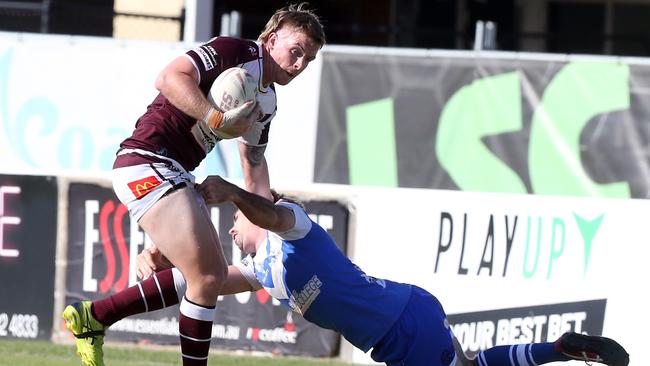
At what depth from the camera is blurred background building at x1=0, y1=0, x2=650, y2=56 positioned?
14898mm

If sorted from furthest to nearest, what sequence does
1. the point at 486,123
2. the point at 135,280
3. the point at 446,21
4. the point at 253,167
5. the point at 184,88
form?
the point at 446,21 < the point at 486,123 < the point at 135,280 < the point at 253,167 < the point at 184,88

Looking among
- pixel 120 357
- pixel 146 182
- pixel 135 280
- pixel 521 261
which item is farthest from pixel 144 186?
pixel 521 261

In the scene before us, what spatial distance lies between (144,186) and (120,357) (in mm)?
2325

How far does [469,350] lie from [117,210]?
2.44m

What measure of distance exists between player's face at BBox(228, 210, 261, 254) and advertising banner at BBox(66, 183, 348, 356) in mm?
2156

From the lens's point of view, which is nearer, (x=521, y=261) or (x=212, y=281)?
(x=212, y=281)

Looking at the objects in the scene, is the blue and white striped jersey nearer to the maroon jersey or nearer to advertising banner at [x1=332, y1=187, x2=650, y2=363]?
the maroon jersey

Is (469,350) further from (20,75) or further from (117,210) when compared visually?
(20,75)

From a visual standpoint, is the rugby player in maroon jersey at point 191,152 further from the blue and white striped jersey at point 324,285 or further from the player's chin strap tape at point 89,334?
the blue and white striped jersey at point 324,285

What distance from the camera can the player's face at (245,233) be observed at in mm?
6320

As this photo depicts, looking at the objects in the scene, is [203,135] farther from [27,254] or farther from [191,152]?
[27,254]

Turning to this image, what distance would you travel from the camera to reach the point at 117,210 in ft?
28.5

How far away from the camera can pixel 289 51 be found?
6281mm

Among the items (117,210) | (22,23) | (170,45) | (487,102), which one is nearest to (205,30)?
(22,23)
